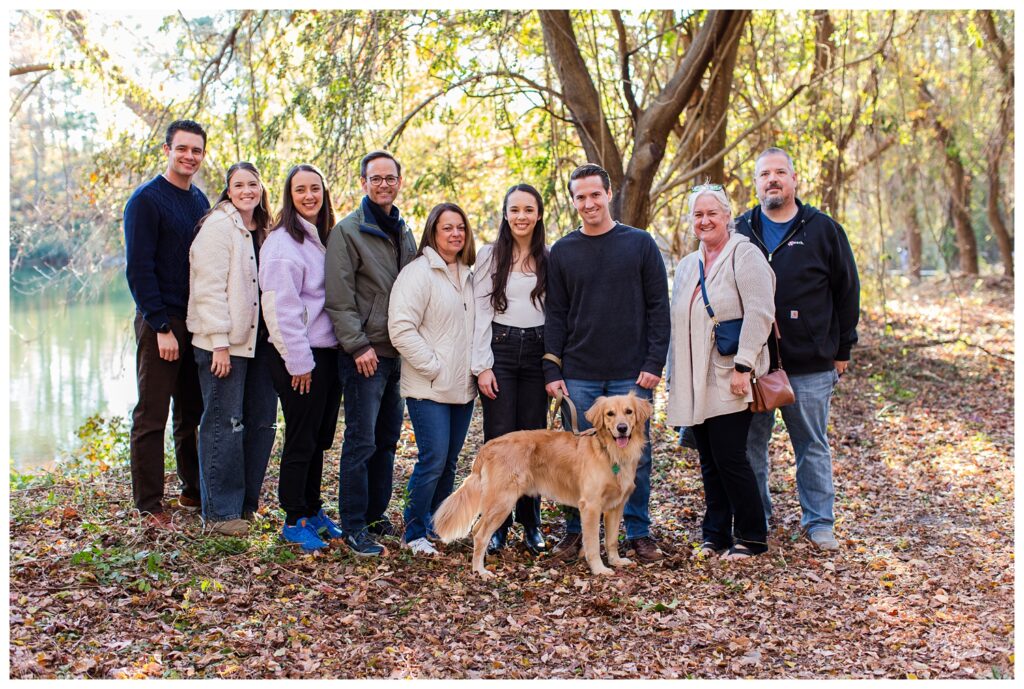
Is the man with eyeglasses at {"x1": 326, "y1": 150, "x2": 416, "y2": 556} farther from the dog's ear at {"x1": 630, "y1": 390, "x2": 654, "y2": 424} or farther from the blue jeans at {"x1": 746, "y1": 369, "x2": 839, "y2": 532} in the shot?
the blue jeans at {"x1": 746, "y1": 369, "x2": 839, "y2": 532}

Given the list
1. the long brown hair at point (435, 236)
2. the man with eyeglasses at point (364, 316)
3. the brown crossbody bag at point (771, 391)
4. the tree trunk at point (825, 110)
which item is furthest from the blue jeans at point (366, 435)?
the tree trunk at point (825, 110)

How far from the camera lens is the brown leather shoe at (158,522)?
4.92 m

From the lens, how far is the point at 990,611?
4.30 meters

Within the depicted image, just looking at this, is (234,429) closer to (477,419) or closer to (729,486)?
(729,486)

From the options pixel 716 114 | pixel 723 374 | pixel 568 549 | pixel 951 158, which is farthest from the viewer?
pixel 951 158

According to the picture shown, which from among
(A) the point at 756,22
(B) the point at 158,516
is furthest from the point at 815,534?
(A) the point at 756,22

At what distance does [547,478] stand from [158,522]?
222 cm

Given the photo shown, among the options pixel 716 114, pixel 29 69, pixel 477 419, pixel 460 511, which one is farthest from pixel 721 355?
pixel 29 69

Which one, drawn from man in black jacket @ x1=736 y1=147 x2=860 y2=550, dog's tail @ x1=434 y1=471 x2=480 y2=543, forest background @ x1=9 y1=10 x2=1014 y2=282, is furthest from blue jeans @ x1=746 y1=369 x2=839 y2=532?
forest background @ x1=9 y1=10 x2=1014 y2=282

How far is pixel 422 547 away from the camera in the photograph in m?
4.96

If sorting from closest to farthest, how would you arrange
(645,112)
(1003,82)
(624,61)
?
1. (645,112)
2. (624,61)
3. (1003,82)

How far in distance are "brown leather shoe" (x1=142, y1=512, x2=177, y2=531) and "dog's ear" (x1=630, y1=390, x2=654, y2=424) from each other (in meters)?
2.67

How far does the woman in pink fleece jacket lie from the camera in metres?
4.66

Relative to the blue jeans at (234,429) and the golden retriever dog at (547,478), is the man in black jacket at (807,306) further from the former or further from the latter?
the blue jeans at (234,429)
